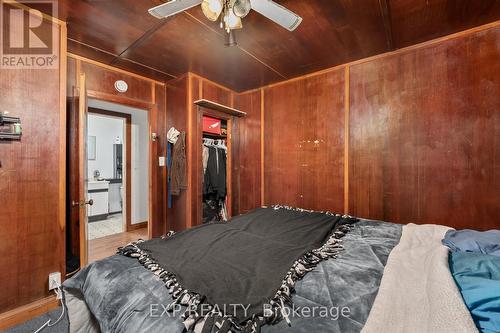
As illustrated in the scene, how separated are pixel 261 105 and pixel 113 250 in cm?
306

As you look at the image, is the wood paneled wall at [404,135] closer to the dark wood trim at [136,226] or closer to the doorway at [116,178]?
the doorway at [116,178]

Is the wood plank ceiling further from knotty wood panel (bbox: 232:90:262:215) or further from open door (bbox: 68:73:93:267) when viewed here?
knotty wood panel (bbox: 232:90:262:215)

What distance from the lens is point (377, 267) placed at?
112cm

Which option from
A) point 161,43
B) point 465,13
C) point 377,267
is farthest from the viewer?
point 161,43

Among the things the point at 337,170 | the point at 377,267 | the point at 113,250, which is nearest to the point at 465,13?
the point at 337,170

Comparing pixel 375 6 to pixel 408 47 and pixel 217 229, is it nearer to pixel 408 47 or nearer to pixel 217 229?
pixel 408 47

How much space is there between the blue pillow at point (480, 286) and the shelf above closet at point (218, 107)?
8.86ft

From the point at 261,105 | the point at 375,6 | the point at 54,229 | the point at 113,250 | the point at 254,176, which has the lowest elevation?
the point at 113,250

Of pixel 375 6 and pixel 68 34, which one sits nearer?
pixel 375 6

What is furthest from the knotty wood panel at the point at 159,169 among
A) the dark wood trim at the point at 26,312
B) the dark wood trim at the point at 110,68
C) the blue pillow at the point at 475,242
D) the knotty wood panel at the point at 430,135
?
the blue pillow at the point at 475,242

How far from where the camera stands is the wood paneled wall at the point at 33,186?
5.40 ft

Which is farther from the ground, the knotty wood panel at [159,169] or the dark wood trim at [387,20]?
the dark wood trim at [387,20]

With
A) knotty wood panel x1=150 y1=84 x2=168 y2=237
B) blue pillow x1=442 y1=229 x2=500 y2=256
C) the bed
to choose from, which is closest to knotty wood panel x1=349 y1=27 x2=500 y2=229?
blue pillow x1=442 y1=229 x2=500 y2=256

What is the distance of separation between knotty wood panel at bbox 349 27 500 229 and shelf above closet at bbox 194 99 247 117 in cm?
164
